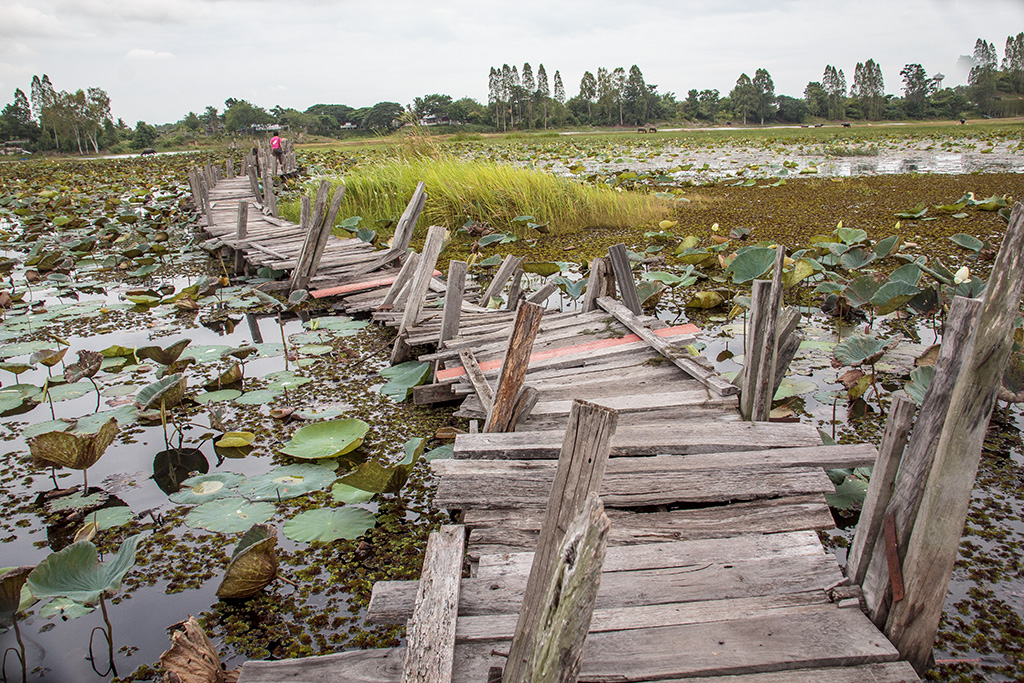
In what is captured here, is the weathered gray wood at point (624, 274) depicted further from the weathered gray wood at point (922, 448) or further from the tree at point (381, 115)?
the tree at point (381, 115)

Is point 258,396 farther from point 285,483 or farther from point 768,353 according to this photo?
point 768,353

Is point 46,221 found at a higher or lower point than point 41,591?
higher

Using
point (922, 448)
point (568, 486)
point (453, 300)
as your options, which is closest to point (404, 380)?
point (453, 300)

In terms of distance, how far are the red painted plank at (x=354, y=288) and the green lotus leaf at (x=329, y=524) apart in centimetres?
327

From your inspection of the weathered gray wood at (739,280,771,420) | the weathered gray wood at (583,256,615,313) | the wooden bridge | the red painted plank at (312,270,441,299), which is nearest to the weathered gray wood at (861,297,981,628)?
the wooden bridge

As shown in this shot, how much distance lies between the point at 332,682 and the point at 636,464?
1275mm

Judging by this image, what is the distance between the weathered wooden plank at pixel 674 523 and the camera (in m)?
2.03

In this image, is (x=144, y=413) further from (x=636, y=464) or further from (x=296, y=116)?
(x=296, y=116)

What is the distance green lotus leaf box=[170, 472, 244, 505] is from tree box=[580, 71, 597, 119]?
50.7 metres

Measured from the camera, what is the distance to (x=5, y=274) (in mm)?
6762

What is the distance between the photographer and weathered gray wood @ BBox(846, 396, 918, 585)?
1.60 metres

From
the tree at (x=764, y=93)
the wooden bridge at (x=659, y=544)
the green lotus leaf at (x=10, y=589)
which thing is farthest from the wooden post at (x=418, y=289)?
the tree at (x=764, y=93)

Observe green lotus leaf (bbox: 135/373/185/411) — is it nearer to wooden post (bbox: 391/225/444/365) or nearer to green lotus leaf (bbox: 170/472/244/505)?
green lotus leaf (bbox: 170/472/244/505)

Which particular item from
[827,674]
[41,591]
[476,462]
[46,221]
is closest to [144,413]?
[41,591]
